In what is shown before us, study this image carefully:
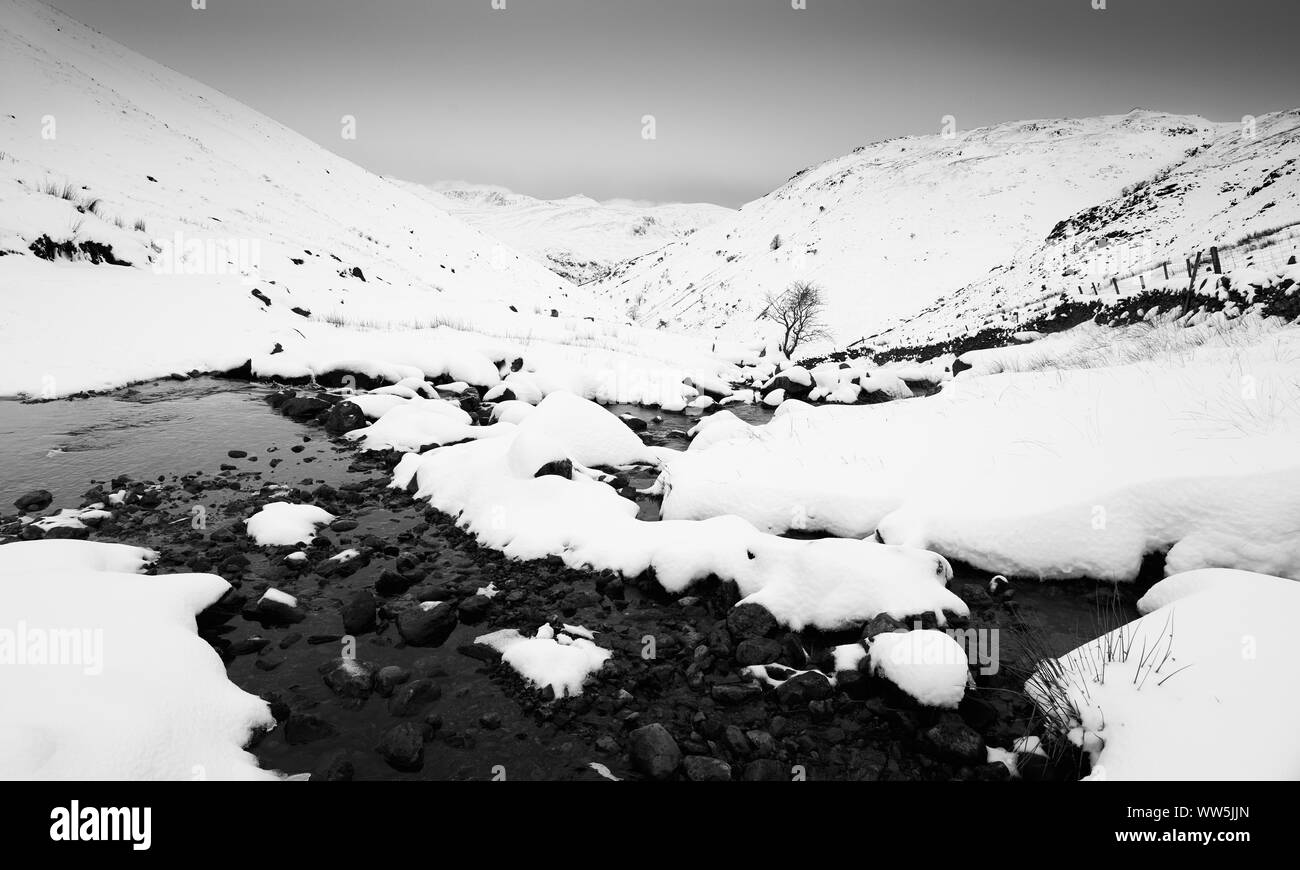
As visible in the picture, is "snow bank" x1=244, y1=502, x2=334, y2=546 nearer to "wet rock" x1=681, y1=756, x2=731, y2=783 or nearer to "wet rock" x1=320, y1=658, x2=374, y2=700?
"wet rock" x1=320, y1=658, x2=374, y2=700

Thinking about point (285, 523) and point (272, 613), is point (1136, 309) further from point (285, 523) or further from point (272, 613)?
point (272, 613)

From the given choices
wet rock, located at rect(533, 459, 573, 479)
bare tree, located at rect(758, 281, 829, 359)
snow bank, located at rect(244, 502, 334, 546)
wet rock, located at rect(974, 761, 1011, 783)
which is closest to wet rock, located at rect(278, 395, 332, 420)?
snow bank, located at rect(244, 502, 334, 546)

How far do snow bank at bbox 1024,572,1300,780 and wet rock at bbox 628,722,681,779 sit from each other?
2577 millimetres

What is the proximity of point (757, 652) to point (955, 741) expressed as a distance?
162 centimetres

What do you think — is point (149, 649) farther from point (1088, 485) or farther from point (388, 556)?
point (1088, 485)

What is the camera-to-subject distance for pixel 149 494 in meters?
7.80

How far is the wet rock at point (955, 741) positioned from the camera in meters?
3.85

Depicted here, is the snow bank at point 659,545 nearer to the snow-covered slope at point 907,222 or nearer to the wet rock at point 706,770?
the wet rock at point 706,770

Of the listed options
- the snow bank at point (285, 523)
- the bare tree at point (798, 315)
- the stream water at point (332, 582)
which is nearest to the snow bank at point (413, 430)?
the stream water at point (332, 582)

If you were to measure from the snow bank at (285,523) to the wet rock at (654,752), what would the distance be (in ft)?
17.1

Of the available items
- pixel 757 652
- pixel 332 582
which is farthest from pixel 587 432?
pixel 757 652

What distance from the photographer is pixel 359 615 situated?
17.9 ft

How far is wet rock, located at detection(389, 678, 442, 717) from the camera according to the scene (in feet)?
14.4
